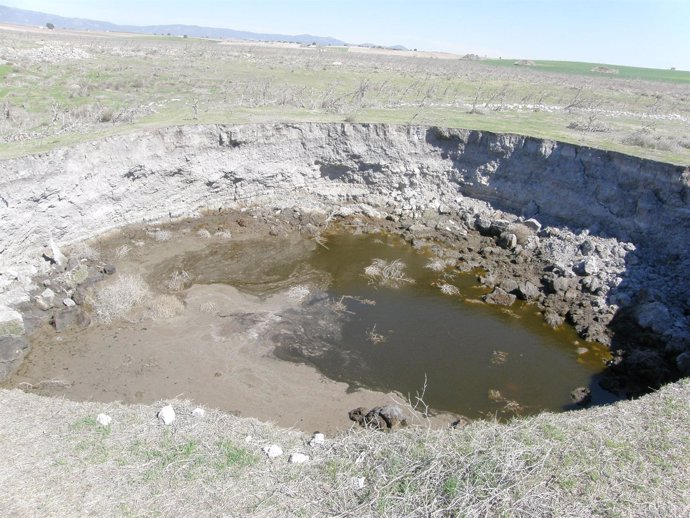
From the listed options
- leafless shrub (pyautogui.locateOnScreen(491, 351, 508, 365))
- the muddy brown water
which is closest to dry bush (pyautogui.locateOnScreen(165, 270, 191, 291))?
the muddy brown water

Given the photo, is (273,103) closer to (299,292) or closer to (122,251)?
(122,251)

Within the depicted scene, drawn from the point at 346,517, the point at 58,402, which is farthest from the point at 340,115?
the point at 346,517

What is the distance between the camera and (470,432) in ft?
29.9

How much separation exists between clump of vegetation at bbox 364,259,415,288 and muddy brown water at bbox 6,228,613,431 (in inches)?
12.7

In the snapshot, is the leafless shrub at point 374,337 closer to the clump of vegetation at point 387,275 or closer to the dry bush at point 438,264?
the clump of vegetation at point 387,275

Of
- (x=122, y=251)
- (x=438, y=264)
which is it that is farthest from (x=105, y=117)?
(x=438, y=264)

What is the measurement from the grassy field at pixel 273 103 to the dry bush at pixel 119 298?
22.9 ft

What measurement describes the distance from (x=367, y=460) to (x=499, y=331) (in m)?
10.2

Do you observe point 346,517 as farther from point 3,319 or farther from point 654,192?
point 654,192

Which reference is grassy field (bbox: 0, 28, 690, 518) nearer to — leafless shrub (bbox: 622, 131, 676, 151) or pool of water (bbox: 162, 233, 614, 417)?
pool of water (bbox: 162, 233, 614, 417)

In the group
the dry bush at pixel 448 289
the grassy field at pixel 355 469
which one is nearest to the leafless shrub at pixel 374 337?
the dry bush at pixel 448 289

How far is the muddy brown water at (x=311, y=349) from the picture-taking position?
13453mm

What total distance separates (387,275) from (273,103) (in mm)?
16011

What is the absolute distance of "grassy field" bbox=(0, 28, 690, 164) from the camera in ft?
78.1
